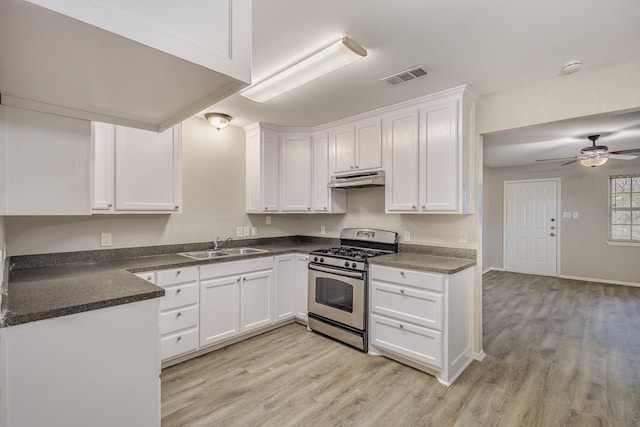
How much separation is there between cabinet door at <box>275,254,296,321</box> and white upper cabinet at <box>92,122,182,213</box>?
1.25 metres

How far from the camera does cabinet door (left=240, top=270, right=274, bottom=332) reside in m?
3.09

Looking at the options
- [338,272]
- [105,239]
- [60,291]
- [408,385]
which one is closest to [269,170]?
[338,272]

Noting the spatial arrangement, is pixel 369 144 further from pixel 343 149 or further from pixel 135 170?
pixel 135 170

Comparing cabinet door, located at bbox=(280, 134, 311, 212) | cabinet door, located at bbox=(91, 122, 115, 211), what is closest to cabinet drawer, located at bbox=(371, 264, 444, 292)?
cabinet door, located at bbox=(280, 134, 311, 212)

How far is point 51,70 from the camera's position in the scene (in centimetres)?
88

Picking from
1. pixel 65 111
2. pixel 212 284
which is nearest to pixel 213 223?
pixel 212 284

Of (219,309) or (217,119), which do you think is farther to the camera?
(217,119)

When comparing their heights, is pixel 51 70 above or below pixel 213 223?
above

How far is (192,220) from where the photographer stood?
10.9 feet

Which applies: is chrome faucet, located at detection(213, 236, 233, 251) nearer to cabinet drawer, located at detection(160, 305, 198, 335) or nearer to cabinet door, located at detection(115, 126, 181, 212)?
cabinet door, located at detection(115, 126, 181, 212)

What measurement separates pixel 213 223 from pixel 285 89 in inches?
70.7

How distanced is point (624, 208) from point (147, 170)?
25.1ft

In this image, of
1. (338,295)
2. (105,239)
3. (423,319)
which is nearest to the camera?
(423,319)

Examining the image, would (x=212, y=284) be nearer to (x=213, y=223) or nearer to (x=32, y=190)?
(x=213, y=223)
